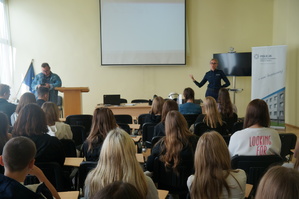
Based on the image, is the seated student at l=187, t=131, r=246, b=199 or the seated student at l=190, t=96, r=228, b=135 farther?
the seated student at l=190, t=96, r=228, b=135

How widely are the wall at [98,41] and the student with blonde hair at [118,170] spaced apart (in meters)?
7.40

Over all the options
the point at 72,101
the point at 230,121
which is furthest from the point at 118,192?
the point at 72,101

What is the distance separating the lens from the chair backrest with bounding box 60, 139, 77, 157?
334 centimetres

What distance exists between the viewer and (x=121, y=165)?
1910mm

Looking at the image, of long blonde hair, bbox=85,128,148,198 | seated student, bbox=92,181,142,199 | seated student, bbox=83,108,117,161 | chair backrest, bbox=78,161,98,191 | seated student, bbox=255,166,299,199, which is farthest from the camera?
seated student, bbox=83,108,117,161

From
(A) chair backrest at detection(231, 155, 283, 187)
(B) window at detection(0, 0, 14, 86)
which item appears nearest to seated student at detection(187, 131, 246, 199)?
(A) chair backrest at detection(231, 155, 283, 187)

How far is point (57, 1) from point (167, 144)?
760cm

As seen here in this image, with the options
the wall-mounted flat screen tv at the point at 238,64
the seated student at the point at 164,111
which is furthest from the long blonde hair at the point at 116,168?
the wall-mounted flat screen tv at the point at 238,64

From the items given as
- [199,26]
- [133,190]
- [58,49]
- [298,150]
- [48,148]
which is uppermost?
[199,26]

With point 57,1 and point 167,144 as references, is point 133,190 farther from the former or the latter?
point 57,1

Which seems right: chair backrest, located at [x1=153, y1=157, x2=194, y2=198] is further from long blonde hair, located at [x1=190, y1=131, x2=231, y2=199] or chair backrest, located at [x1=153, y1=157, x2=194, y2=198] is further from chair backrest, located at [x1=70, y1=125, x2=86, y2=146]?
chair backrest, located at [x1=70, y1=125, x2=86, y2=146]

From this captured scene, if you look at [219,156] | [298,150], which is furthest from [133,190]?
[298,150]

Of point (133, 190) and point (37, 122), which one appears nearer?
point (133, 190)

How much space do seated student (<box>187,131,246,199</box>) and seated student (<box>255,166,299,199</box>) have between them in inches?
33.0
